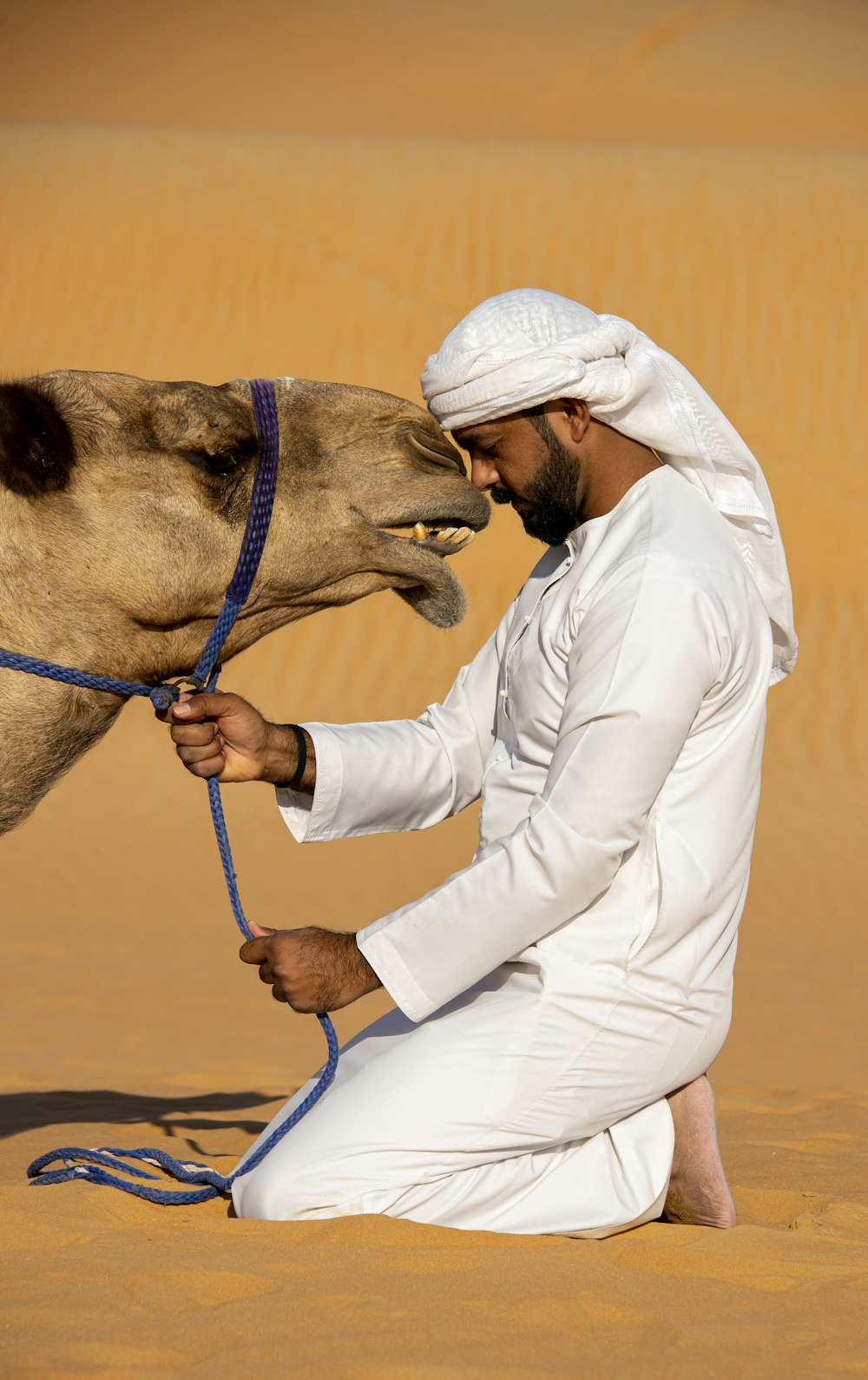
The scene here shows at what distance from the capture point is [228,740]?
359cm

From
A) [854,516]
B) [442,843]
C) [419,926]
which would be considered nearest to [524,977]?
[419,926]

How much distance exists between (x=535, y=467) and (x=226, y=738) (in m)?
0.94

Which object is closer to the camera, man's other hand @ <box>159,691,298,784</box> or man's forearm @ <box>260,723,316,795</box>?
man's other hand @ <box>159,691,298,784</box>

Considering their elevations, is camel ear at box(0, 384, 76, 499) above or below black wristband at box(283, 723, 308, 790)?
above

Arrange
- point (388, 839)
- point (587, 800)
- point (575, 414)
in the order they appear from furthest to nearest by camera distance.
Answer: point (388, 839) < point (575, 414) < point (587, 800)

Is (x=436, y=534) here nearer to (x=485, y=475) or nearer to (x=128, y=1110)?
(x=485, y=475)

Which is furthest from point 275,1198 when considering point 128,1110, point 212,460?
point 128,1110

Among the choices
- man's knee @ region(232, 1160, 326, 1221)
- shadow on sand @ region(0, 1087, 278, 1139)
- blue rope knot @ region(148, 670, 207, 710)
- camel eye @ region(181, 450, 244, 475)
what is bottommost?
shadow on sand @ region(0, 1087, 278, 1139)

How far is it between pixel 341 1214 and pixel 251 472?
1584mm

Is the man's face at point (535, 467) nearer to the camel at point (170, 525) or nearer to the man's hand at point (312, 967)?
the camel at point (170, 525)

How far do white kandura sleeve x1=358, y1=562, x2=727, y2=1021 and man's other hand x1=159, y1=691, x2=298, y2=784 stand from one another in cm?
59

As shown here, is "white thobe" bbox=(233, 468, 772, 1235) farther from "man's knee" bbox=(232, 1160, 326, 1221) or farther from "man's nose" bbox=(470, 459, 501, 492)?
"man's nose" bbox=(470, 459, 501, 492)

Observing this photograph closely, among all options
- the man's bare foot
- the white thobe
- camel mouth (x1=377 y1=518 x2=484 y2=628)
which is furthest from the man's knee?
camel mouth (x1=377 y1=518 x2=484 y2=628)

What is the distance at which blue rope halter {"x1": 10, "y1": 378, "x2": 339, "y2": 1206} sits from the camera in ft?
10.9
